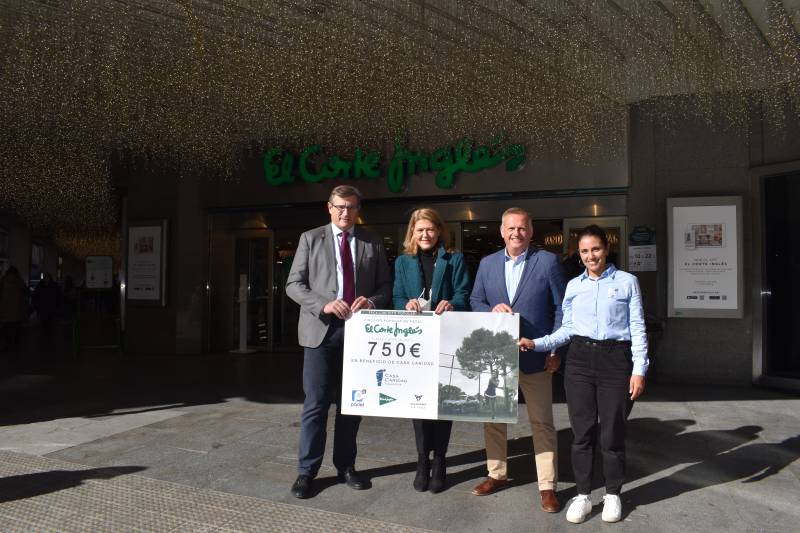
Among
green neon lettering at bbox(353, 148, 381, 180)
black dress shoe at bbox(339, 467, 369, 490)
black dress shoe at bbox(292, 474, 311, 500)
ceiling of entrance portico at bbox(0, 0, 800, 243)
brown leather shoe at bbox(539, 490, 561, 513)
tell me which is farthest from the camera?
green neon lettering at bbox(353, 148, 381, 180)

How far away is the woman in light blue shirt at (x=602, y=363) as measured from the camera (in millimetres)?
3137

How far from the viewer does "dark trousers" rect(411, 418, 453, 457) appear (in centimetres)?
353

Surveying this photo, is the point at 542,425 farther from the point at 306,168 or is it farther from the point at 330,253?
the point at 306,168

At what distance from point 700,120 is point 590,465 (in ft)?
21.7

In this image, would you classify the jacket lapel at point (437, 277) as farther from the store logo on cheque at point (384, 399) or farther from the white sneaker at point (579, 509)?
the white sneaker at point (579, 509)

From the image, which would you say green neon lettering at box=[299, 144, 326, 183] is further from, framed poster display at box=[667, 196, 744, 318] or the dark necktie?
the dark necktie

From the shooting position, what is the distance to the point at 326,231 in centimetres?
379

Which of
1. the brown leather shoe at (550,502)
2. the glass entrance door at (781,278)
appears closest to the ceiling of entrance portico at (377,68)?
the glass entrance door at (781,278)

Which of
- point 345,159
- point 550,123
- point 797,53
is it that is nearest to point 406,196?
point 345,159

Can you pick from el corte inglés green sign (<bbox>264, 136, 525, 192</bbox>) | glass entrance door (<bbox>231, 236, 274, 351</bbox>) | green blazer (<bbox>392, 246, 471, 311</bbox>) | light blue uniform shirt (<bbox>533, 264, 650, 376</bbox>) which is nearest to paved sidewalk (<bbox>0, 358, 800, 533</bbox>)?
light blue uniform shirt (<bbox>533, 264, 650, 376</bbox>)

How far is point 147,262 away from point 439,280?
9.53 m

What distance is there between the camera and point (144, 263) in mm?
11508

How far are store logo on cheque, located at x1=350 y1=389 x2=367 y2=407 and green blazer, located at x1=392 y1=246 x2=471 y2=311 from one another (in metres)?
0.60

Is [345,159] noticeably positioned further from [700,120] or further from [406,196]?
[700,120]
